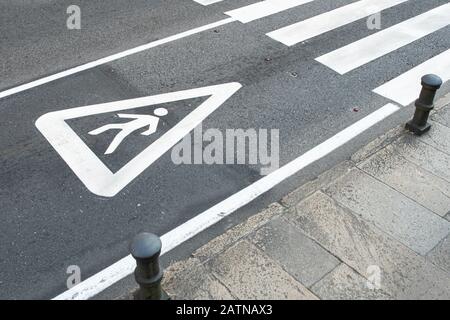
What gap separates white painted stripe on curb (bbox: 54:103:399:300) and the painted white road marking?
1.00 m

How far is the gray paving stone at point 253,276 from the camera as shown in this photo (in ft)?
14.8

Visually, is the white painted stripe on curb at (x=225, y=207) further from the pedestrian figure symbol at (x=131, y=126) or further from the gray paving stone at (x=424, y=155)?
the pedestrian figure symbol at (x=131, y=126)

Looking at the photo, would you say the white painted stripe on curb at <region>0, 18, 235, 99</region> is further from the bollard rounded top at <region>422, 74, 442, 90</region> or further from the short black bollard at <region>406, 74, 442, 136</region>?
the bollard rounded top at <region>422, 74, 442, 90</region>

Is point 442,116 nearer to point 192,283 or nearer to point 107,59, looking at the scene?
point 192,283

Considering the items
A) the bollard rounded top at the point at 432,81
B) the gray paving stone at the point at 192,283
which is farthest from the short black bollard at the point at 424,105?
the gray paving stone at the point at 192,283

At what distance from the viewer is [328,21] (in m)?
9.98

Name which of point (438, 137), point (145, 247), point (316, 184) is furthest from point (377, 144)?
→ point (145, 247)

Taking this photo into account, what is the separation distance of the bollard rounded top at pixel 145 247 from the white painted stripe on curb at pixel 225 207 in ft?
3.65

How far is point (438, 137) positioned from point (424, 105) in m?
Answer: 0.59

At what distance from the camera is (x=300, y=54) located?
8.78 meters

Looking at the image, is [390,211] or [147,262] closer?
[147,262]

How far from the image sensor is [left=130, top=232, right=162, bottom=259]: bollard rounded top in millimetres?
3777

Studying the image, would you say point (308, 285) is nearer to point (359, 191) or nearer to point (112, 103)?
point (359, 191)

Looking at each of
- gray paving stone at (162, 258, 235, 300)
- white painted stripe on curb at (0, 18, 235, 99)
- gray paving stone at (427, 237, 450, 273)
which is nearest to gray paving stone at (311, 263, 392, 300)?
gray paving stone at (427, 237, 450, 273)
